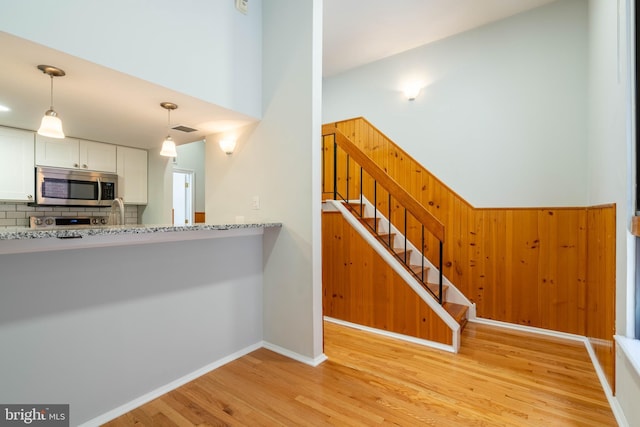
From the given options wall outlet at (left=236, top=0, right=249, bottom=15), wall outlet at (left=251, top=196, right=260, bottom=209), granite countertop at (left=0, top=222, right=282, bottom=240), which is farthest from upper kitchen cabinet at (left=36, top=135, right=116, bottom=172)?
wall outlet at (left=236, top=0, right=249, bottom=15)

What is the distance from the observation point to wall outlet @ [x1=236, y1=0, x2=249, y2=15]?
93.0 inches

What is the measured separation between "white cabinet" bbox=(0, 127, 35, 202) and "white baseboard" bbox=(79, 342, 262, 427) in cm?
247

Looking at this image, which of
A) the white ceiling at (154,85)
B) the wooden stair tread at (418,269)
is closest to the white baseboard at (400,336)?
the wooden stair tread at (418,269)

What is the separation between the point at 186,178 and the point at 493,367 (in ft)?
19.9

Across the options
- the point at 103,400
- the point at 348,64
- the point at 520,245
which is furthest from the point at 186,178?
the point at 520,245

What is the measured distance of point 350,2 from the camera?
3068mm

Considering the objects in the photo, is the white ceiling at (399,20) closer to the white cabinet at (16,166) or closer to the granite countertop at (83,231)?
the granite countertop at (83,231)

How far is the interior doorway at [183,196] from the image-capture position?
20.0 ft

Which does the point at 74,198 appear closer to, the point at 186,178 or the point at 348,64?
the point at 186,178

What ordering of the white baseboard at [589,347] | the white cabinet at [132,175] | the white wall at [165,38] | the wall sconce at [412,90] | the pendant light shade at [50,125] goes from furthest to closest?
the wall sconce at [412,90], the white cabinet at [132,175], the white baseboard at [589,347], the pendant light shade at [50,125], the white wall at [165,38]

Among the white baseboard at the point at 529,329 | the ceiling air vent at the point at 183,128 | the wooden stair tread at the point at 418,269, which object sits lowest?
the white baseboard at the point at 529,329

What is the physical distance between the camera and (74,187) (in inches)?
129

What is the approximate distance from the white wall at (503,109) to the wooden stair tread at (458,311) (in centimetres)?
122

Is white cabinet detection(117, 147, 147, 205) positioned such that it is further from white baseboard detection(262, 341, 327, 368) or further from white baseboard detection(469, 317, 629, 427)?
white baseboard detection(469, 317, 629, 427)
